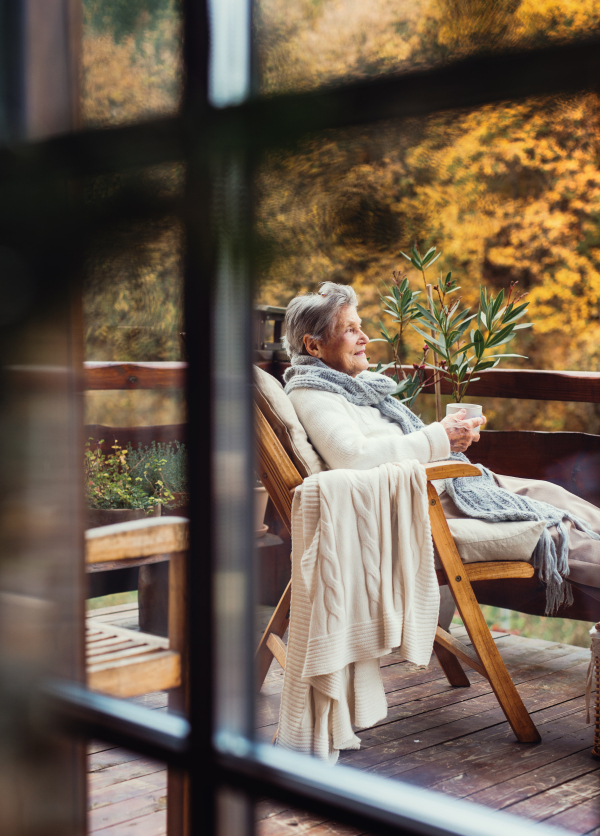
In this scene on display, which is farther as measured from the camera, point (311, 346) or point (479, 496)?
point (311, 346)

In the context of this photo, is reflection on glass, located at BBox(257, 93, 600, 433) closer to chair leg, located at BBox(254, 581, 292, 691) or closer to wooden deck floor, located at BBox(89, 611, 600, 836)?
wooden deck floor, located at BBox(89, 611, 600, 836)

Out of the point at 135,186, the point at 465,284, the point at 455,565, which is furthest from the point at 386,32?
the point at 465,284

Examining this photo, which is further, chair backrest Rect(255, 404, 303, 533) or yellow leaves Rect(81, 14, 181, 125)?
chair backrest Rect(255, 404, 303, 533)

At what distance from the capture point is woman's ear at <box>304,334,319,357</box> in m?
2.56

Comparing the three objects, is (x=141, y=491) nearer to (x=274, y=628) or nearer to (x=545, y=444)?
(x=274, y=628)

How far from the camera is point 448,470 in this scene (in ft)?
6.68

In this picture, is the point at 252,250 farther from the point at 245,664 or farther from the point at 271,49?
the point at 245,664

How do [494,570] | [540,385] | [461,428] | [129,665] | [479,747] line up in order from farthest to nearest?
[540,385]
[461,428]
[494,570]
[479,747]
[129,665]

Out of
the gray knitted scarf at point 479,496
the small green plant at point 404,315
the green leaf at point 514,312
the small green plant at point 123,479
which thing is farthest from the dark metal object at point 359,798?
the small green plant at point 404,315

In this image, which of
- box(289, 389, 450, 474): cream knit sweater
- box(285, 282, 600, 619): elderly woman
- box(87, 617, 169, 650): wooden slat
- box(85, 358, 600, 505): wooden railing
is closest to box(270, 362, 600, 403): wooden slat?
box(85, 358, 600, 505): wooden railing

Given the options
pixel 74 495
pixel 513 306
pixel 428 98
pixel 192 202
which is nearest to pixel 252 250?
pixel 192 202

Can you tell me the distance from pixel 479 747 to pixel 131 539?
64.5 inches

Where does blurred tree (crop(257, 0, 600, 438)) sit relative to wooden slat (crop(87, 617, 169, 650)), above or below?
above

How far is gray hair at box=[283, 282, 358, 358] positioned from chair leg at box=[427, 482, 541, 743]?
2.50ft
